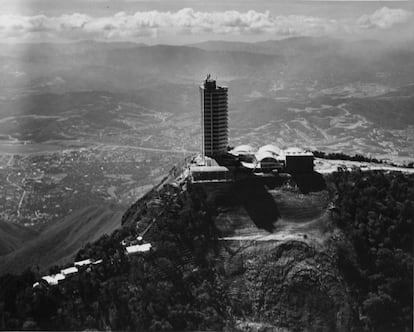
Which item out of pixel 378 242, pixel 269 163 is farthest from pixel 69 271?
pixel 378 242

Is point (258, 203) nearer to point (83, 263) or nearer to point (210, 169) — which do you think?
point (210, 169)

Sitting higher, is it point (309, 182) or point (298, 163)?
point (298, 163)

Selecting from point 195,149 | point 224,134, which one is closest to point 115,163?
point 195,149

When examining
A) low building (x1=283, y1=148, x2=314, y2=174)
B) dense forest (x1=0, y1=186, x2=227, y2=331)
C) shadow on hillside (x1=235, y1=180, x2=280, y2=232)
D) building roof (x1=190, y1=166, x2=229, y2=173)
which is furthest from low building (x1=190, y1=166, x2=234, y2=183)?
low building (x1=283, y1=148, x2=314, y2=174)

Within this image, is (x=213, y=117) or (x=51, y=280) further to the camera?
(x=213, y=117)

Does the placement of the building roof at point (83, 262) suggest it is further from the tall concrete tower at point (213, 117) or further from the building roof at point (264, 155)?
the building roof at point (264, 155)

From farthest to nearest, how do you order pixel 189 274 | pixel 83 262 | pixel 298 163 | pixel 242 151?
pixel 242 151, pixel 298 163, pixel 83 262, pixel 189 274

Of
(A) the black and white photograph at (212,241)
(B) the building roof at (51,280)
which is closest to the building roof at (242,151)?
(A) the black and white photograph at (212,241)

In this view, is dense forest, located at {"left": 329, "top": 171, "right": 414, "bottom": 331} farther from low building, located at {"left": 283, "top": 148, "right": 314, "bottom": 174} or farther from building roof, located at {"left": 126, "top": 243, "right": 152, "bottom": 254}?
building roof, located at {"left": 126, "top": 243, "right": 152, "bottom": 254}
